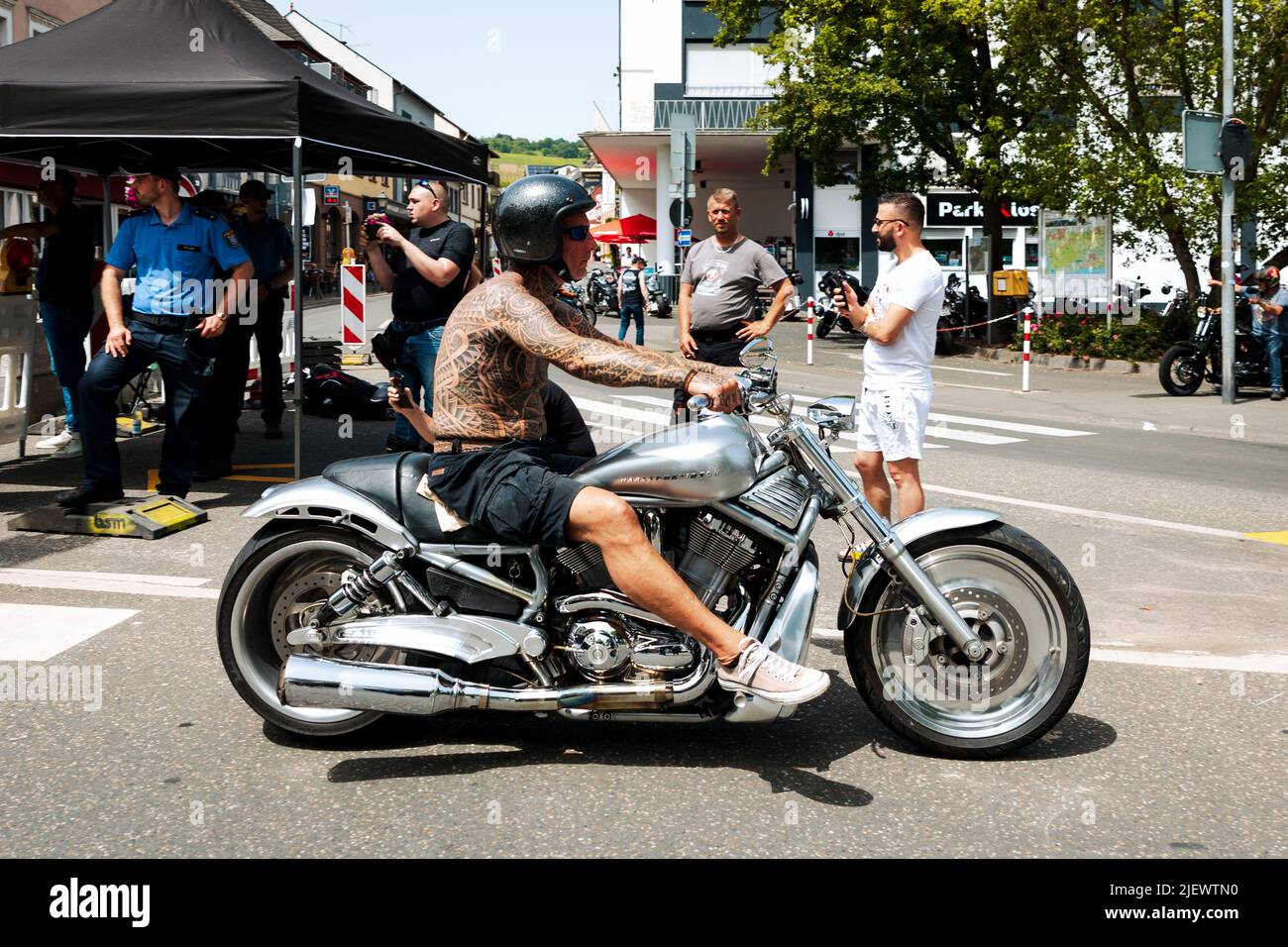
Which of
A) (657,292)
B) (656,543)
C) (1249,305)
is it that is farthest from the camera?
(657,292)

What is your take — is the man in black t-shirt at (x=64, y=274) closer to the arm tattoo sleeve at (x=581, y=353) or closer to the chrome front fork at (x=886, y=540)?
the arm tattoo sleeve at (x=581, y=353)

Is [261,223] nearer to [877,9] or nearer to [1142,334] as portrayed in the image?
[1142,334]

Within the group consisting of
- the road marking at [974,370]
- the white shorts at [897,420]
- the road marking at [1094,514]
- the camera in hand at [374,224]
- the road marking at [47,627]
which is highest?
the camera in hand at [374,224]

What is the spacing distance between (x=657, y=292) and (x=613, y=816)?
34.4 metres

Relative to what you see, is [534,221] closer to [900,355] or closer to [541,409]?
[541,409]

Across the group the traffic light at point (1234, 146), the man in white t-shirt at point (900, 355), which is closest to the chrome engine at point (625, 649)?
the man in white t-shirt at point (900, 355)

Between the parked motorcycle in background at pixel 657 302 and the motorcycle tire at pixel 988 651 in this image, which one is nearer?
the motorcycle tire at pixel 988 651

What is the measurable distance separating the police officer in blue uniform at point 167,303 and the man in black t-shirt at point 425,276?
111cm

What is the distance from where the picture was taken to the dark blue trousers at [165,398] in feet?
25.6

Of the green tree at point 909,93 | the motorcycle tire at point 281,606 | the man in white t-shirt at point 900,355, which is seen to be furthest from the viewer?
the green tree at point 909,93

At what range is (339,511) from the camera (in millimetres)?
4234

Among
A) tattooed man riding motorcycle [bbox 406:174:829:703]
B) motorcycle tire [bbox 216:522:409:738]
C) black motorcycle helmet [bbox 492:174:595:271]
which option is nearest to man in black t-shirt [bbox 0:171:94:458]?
motorcycle tire [bbox 216:522:409:738]

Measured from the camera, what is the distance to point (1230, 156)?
15984mm
